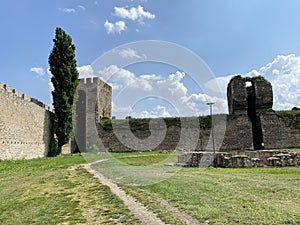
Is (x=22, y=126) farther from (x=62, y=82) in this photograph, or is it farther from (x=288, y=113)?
(x=288, y=113)

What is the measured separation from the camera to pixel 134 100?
963 centimetres

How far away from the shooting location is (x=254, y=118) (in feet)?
85.9

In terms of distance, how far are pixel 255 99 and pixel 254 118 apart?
1.86 metres

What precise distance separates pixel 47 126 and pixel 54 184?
13.3 metres

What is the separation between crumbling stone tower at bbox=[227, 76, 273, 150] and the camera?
83.5 ft

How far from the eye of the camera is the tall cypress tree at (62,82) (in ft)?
66.4

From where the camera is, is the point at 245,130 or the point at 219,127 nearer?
the point at 245,130

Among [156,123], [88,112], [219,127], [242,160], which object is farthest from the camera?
[88,112]

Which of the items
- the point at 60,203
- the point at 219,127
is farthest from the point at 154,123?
the point at 60,203

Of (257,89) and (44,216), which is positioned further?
(257,89)

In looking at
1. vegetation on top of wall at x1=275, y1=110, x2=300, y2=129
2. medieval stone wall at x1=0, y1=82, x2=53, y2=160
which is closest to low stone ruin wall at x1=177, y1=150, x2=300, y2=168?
medieval stone wall at x1=0, y1=82, x2=53, y2=160

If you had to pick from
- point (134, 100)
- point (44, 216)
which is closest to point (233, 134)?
point (134, 100)

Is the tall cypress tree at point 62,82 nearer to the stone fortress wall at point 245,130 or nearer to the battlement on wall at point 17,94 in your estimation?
the battlement on wall at point 17,94

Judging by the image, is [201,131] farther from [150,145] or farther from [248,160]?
[248,160]
